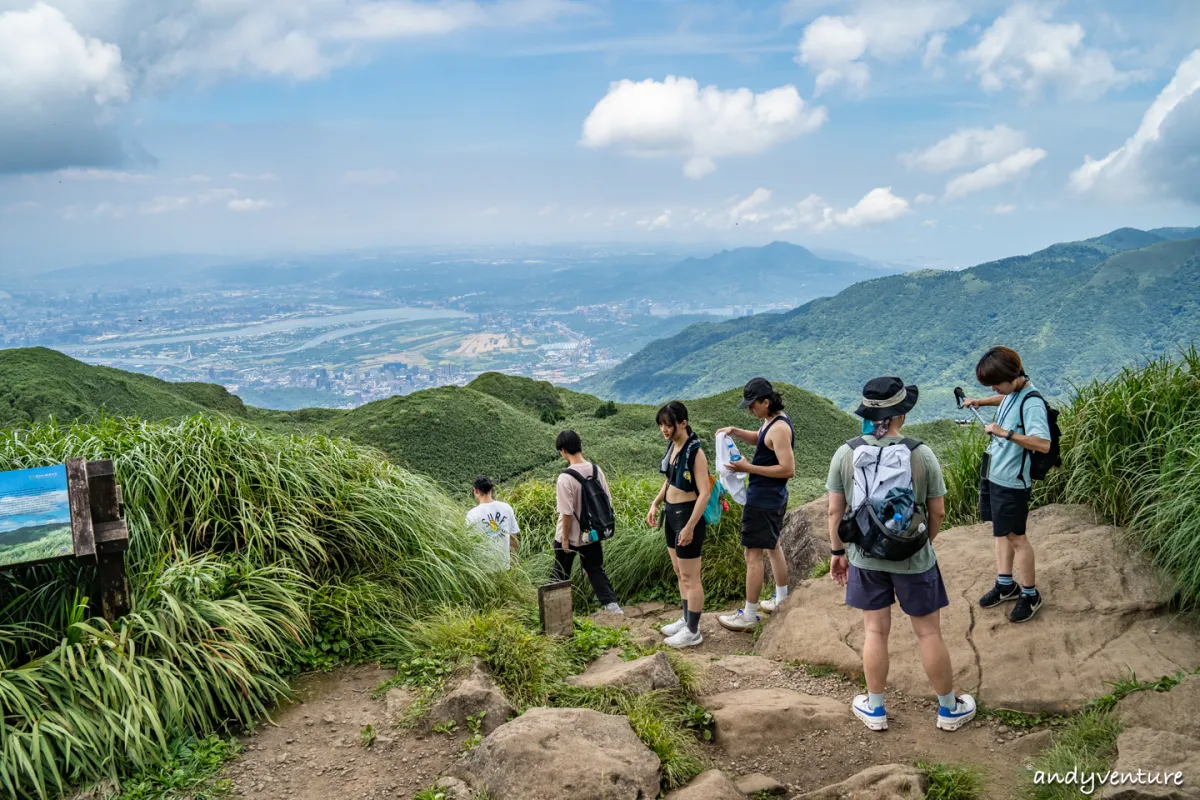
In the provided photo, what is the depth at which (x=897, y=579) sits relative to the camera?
3.63 metres

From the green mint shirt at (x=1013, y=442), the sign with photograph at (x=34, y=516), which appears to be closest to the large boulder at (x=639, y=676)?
the green mint shirt at (x=1013, y=442)

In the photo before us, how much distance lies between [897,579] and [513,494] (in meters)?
6.93

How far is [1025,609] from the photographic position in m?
4.44

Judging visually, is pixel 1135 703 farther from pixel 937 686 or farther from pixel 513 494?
pixel 513 494

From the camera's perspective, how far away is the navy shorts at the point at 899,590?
141 inches

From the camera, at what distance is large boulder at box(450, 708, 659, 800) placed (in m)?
2.99

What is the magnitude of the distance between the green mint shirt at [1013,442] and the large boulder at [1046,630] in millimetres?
780

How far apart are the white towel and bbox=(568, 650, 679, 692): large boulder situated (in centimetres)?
148

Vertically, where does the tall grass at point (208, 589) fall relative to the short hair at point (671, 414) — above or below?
below

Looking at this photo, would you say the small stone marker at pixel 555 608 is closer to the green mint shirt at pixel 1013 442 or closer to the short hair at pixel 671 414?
the short hair at pixel 671 414

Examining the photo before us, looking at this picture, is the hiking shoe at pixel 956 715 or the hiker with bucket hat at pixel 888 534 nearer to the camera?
the hiker with bucket hat at pixel 888 534

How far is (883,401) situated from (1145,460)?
2.86 m

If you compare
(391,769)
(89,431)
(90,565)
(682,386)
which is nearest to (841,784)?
(391,769)

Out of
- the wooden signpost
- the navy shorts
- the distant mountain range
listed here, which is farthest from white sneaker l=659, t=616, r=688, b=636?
the distant mountain range
